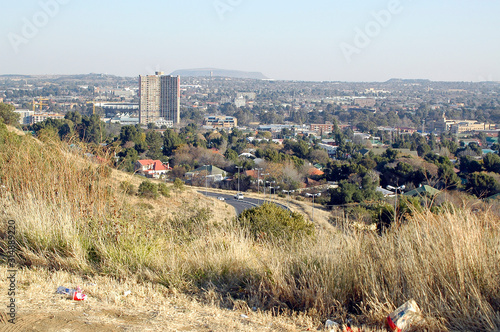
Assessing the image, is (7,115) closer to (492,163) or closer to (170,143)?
(170,143)

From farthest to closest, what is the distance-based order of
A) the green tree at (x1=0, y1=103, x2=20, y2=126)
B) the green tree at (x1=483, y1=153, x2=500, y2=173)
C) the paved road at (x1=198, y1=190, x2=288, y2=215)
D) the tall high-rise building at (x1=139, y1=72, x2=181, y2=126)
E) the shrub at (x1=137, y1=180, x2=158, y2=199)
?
the tall high-rise building at (x1=139, y1=72, x2=181, y2=126) < the green tree at (x1=483, y1=153, x2=500, y2=173) < the green tree at (x1=0, y1=103, x2=20, y2=126) < the paved road at (x1=198, y1=190, x2=288, y2=215) < the shrub at (x1=137, y1=180, x2=158, y2=199)

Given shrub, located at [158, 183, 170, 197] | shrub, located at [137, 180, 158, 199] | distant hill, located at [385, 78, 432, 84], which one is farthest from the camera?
distant hill, located at [385, 78, 432, 84]

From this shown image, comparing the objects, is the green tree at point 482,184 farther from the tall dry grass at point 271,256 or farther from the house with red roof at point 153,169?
the tall dry grass at point 271,256

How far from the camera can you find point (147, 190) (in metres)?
14.0

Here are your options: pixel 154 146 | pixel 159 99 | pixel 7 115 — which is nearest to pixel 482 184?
pixel 154 146

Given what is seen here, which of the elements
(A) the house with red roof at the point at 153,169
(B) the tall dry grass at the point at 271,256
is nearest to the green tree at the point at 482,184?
(A) the house with red roof at the point at 153,169

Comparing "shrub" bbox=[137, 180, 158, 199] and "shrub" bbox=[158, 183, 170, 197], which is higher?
"shrub" bbox=[137, 180, 158, 199]

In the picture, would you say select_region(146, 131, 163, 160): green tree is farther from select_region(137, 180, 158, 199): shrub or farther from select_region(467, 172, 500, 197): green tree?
select_region(467, 172, 500, 197): green tree

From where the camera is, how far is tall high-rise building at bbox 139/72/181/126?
244 feet

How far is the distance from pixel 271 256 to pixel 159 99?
75690mm

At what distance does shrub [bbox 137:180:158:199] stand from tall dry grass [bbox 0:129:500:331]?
10224 mm

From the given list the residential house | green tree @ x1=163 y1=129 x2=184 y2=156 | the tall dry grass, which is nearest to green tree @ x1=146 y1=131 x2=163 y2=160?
green tree @ x1=163 y1=129 x2=184 y2=156

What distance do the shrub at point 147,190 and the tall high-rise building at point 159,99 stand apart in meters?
58.8

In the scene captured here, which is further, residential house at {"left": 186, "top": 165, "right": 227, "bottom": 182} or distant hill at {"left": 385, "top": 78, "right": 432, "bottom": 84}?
distant hill at {"left": 385, "top": 78, "right": 432, "bottom": 84}
